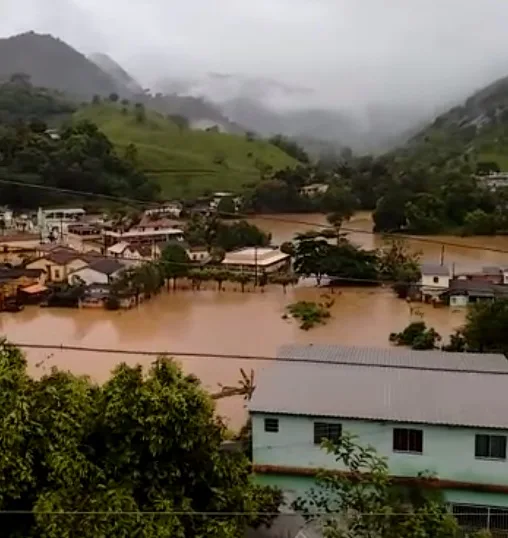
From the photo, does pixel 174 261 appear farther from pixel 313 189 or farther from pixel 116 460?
pixel 313 189

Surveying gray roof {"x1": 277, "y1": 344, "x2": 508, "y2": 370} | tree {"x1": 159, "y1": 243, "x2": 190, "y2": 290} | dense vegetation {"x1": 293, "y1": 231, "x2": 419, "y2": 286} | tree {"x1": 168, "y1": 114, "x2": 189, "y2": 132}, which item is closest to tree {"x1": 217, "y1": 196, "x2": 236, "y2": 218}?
tree {"x1": 159, "y1": 243, "x2": 190, "y2": 290}

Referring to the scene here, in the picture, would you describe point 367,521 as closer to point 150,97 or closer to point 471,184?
point 471,184

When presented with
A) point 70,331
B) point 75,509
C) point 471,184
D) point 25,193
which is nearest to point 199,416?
point 75,509

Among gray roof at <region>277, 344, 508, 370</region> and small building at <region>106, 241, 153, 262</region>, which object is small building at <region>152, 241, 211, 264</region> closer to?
small building at <region>106, 241, 153, 262</region>

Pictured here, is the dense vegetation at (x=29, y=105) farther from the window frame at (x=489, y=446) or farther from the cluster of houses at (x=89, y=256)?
the window frame at (x=489, y=446)

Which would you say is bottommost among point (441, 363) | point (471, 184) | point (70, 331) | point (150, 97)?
point (70, 331)

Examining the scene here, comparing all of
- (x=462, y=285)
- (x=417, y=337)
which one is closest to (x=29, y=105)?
(x=462, y=285)
